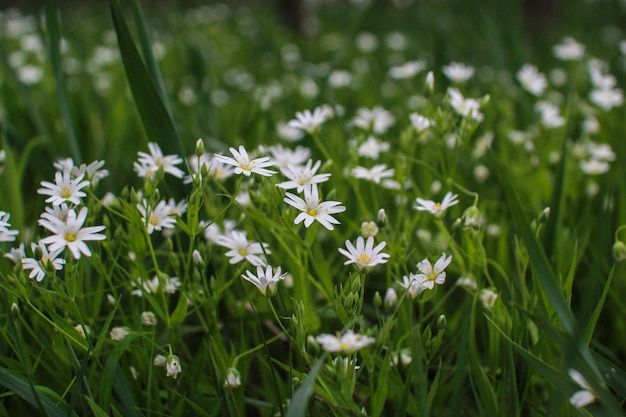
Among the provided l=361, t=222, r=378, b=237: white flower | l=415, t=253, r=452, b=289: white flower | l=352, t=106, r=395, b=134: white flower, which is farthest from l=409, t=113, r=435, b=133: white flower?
l=415, t=253, r=452, b=289: white flower

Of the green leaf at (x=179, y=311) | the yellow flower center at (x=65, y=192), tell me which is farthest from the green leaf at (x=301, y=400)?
the yellow flower center at (x=65, y=192)

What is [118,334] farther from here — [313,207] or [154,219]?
[313,207]

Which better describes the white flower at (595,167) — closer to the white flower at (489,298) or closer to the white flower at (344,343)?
the white flower at (489,298)

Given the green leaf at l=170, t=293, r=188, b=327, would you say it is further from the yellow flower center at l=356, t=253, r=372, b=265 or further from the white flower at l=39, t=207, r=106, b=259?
the yellow flower center at l=356, t=253, r=372, b=265

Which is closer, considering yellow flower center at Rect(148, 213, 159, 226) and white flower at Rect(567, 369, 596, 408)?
white flower at Rect(567, 369, 596, 408)

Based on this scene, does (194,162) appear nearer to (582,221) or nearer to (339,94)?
(582,221)

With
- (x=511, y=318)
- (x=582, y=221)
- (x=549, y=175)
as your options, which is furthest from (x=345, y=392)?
(x=549, y=175)

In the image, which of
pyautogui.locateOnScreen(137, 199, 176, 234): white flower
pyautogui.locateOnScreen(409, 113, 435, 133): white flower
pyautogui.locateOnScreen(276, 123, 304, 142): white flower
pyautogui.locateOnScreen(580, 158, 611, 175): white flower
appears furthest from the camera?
pyautogui.locateOnScreen(276, 123, 304, 142): white flower
